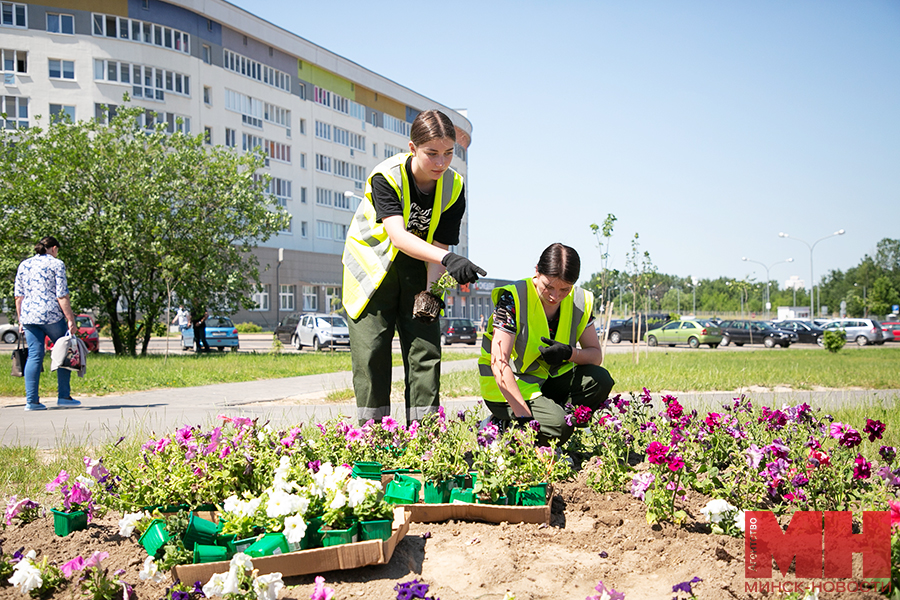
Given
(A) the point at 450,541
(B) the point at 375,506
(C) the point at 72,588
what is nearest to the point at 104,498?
(C) the point at 72,588

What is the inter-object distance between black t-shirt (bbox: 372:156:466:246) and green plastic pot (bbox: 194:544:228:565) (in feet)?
6.28

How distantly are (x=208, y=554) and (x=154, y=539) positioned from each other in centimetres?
26

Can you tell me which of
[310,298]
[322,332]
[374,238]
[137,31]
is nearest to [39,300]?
[374,238]

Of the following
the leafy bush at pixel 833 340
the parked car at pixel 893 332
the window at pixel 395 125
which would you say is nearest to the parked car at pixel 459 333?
the leafy bush at pixel 833 340

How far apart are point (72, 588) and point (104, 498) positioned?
601 millimetres

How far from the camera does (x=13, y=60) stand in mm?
38406

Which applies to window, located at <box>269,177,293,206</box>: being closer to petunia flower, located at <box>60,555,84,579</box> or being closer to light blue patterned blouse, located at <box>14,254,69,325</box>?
light blue patterned blouse, located at <box>14,254,69,325</box>

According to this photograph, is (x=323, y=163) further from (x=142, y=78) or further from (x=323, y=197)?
(x=142, y=78)

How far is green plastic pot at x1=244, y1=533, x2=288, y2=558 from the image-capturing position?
221cm

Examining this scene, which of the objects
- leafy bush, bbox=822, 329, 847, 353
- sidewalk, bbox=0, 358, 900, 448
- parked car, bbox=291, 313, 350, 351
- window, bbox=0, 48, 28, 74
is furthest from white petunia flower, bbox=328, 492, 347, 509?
window, bbox=0, 48, 28, 74

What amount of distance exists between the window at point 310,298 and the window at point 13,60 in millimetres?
22181

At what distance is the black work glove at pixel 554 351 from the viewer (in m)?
4.23

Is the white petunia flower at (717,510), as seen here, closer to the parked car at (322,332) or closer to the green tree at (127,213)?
the green tree at (127,213)

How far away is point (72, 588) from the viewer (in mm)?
2254
